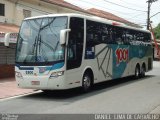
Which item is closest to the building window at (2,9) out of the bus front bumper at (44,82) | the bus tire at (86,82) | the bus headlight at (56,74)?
the bus tire at (86,82)

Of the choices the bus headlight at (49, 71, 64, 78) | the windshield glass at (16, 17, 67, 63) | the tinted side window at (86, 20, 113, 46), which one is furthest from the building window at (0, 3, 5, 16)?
the bus headlight at (49, 71, 64, 78)

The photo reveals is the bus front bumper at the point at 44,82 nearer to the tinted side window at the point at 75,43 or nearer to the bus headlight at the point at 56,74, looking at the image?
the bus headlight at the point at 56,74

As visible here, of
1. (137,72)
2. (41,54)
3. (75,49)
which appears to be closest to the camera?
(41,54)

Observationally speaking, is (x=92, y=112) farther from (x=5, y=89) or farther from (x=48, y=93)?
(x=5, y=89)

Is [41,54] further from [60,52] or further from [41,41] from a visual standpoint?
[60,52]

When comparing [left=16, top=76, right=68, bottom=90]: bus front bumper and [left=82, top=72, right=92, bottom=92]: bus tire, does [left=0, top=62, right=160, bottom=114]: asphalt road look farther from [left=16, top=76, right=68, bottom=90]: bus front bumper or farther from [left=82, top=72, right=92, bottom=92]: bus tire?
[left=16, top=76, right=68, bottom=90]: bus front bumper

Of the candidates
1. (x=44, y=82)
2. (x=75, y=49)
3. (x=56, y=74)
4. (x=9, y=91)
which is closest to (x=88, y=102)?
(x=56, y=74)

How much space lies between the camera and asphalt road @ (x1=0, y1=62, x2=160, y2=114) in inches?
420

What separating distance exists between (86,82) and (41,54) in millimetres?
2562

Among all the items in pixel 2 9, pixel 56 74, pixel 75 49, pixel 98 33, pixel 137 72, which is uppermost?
pixel 2 9

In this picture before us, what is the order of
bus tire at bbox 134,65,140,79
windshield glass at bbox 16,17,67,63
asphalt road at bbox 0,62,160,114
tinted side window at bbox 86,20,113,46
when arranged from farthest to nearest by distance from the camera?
bus tire at bbox 134,65,140,79 < tinted side window at bbox 86,20,113,46 < windshield glass at bbox 16,17,67,63 < asphalt road at bbox 0,62,160,114

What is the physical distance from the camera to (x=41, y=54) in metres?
13.0

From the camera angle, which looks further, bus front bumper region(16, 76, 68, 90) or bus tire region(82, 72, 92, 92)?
bus tire region(82, 72, 92, 92)

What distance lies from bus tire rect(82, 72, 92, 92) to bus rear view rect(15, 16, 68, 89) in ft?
5.83
